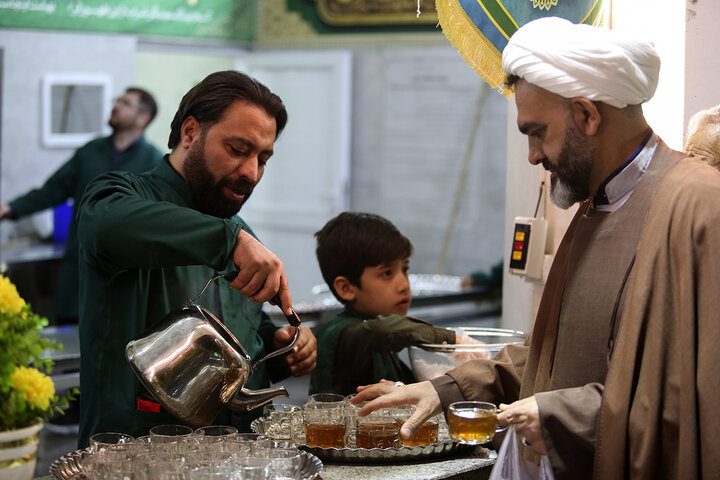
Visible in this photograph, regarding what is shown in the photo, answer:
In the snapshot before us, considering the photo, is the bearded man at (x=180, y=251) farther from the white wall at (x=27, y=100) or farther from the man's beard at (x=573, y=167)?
the white wall at (x=27, y=100)

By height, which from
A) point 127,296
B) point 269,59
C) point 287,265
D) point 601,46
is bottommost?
point 287,265

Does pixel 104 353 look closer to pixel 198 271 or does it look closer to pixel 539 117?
pixel 198 271

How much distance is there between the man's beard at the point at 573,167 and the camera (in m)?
1.86

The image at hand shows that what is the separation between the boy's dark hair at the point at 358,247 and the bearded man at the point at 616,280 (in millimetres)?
898

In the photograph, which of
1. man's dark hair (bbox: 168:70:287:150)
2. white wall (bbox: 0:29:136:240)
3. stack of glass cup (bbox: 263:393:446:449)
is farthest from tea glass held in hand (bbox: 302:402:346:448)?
white wall (bbox: 0:29:136:240)

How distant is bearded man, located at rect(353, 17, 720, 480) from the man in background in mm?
4108

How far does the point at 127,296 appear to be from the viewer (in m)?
2.31

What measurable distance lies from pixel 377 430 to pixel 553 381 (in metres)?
0.45

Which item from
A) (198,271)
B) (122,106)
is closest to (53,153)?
(122,106)

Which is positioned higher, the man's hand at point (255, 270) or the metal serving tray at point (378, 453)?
the man's hand at point (255, 270)

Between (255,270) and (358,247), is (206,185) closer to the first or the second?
(255,270)

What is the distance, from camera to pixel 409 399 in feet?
6.79

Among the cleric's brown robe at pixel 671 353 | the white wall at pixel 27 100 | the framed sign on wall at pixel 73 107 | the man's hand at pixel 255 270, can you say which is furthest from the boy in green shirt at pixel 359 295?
the framed sign on wall at pixel 73 107

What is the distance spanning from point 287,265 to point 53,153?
2.46 metres
